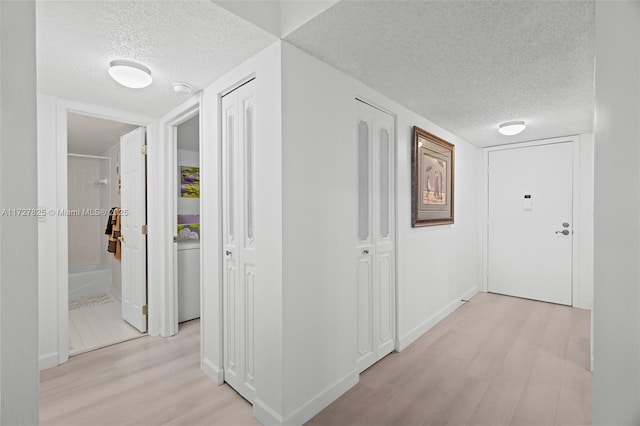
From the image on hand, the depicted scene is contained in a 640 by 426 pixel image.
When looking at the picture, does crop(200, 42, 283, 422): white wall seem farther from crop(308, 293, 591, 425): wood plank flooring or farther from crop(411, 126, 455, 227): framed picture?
crop(411, 126, 455, 227): framed picture

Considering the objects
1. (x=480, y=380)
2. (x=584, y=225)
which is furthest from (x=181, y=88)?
(x=584, y=225)

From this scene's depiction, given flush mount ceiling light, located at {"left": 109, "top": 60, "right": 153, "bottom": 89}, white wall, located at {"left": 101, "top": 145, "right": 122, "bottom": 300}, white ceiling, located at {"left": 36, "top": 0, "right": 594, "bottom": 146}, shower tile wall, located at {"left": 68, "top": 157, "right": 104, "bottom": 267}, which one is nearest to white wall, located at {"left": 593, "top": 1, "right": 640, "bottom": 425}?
white ceiling, located at {"left": 36, "top": 0, "right": 594, "bottom": 146}

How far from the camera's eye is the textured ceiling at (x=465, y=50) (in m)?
1.45

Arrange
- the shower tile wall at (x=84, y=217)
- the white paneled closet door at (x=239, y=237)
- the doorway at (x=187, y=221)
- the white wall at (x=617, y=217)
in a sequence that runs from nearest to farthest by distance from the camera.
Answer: the white wall at (x=617, y=217), the white paneled closet door at (x=239, y=237), the doorway at (x=187, y=221), the shower tile wall at (x=84, y=217)

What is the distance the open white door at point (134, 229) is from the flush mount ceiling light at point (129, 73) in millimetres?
1252

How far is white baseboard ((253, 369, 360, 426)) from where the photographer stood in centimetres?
171

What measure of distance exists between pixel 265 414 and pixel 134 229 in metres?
2.35

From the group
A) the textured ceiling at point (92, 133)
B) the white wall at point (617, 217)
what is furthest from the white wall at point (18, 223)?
the textured ceiling at point (92, 133)

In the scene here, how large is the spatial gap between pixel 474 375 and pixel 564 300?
104 inches

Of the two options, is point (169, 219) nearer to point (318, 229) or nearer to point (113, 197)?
point (318, 229)

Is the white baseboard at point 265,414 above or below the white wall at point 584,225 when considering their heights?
below

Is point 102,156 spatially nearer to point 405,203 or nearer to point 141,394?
point 141,394

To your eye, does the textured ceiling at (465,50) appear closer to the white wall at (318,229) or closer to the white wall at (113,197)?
the white wall at (318,229)

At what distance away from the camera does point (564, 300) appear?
3.98 m
